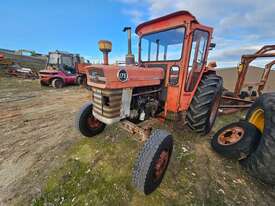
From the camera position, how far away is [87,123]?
3408mm

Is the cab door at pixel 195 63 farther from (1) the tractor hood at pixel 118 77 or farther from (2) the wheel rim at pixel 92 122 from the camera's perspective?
(2) the wheel rim at pixel 92 122

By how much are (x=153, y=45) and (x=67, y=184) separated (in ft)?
10.1

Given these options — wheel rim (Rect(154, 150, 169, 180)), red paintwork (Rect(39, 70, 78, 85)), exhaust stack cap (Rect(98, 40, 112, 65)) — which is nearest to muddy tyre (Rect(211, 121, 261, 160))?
wheel rim (Rect(154, 150, 169, 180))

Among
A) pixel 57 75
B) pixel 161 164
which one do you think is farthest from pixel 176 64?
pixel 57 75

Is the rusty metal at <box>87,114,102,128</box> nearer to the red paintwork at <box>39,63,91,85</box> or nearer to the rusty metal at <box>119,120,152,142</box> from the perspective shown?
the rusty metal at <box>119,120,152,142</box>

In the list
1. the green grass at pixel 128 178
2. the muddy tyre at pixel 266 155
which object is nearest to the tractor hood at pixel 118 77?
the green grass at pixel 128 178

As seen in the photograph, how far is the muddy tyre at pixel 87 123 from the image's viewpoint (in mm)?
3283

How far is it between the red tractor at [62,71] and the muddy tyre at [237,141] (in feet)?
30.5

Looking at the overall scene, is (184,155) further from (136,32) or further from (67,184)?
(136,32)

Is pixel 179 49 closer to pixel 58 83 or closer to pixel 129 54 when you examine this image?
pixel 129 54

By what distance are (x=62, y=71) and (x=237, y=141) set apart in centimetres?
1135

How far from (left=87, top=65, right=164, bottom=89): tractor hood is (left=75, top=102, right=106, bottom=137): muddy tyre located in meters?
0.84

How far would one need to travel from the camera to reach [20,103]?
643 cm

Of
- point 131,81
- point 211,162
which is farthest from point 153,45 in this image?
point 211,162
